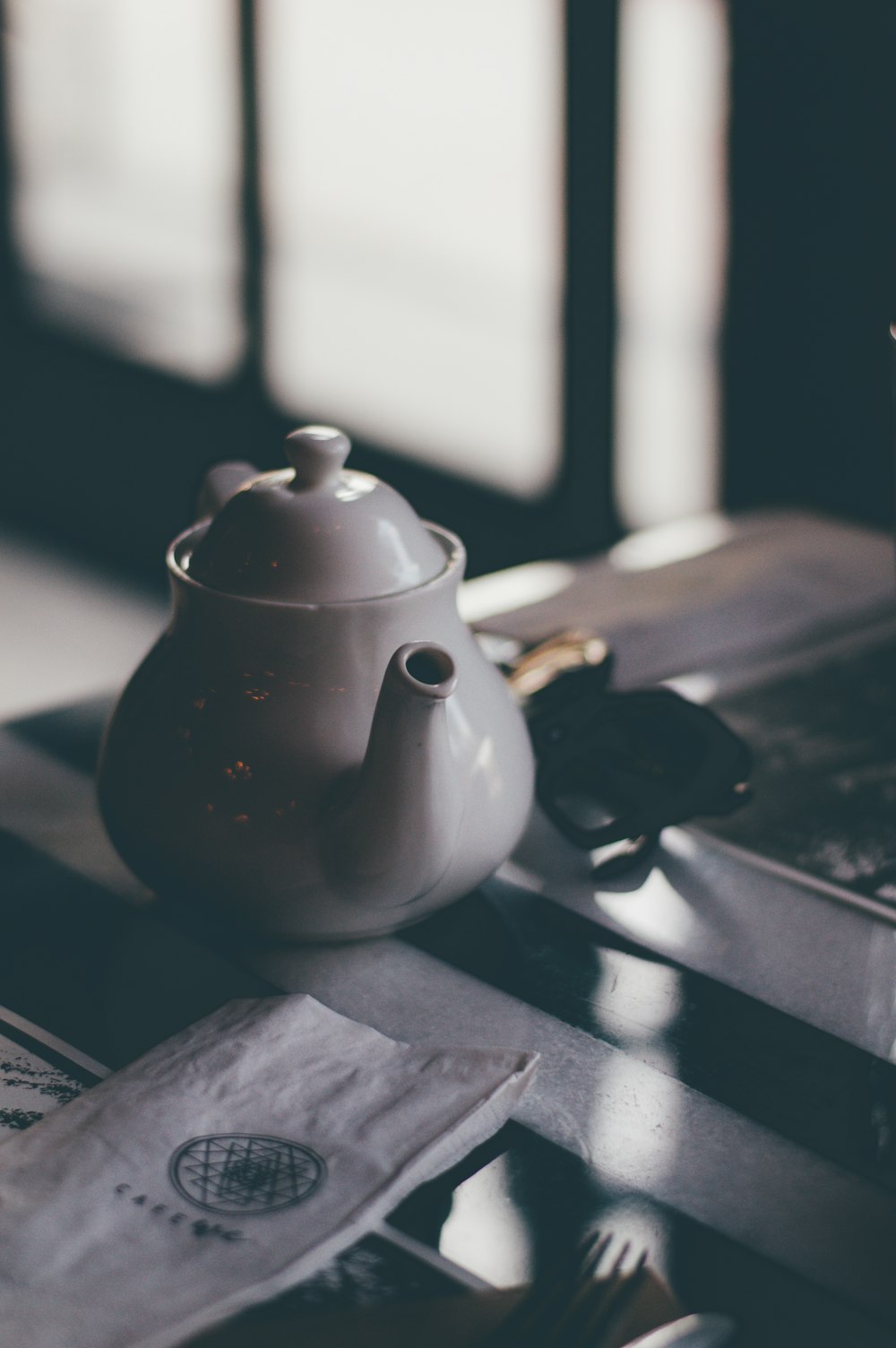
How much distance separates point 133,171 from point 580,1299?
2745 millimetres

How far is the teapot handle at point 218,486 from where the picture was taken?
62cm

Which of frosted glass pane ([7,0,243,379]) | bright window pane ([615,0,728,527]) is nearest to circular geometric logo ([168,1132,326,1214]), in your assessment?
bright window pane ([615,0,728,527])

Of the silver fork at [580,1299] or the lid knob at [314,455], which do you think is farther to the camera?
the lid knob at [314,455]

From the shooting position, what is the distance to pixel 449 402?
239cm

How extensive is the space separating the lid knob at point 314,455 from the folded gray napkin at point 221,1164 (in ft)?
0.58

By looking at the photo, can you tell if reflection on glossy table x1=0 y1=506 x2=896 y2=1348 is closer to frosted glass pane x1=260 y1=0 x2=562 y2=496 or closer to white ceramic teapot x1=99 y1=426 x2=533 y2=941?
white ceramic teapot x1=99 y1=426 x2=533 y2=941

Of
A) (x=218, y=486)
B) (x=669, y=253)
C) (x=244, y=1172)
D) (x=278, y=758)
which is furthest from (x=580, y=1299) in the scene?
(x=669, y=253)

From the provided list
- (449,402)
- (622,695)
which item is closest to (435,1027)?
(622,695)

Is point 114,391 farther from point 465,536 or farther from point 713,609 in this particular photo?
point 713,609

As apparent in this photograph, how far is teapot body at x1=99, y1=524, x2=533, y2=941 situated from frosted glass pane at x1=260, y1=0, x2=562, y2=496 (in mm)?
1661

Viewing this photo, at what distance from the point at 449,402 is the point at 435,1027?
1.97 m

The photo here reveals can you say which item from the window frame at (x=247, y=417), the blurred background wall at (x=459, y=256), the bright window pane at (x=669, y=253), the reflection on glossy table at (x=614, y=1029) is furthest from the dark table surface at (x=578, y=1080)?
the window frame at (x=247, y=417)

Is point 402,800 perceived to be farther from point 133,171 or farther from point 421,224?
point 133,171

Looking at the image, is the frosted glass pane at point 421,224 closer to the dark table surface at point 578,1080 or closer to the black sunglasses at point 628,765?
the black sunglasses at point 628,765
